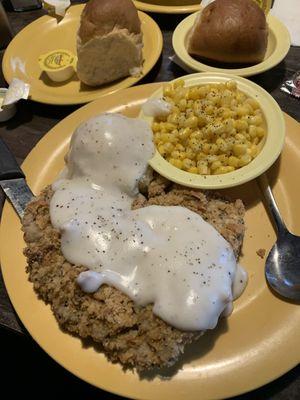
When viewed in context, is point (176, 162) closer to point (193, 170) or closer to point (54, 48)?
point (193, 170)

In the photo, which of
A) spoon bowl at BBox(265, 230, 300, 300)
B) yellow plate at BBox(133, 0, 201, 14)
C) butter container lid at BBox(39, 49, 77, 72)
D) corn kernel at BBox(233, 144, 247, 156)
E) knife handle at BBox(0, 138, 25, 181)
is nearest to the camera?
spoon bowl at BBox(265, 230, 300, 300)

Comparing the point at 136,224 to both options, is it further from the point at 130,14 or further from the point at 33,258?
the point at 130,14

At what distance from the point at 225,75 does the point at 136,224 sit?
3.70ft

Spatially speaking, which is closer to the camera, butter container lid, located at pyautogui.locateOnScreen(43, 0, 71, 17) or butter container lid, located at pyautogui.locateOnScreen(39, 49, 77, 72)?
butter container lid, located at pyautogui.locateOnScreen(39, 49, 77, 72)

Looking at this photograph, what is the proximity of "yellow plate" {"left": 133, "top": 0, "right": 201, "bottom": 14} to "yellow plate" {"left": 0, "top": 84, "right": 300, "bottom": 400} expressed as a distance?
5.61 feet

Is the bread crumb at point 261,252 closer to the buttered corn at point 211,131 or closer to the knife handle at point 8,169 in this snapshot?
the buttered corn at point 211,131

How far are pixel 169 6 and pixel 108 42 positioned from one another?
0.91 meters

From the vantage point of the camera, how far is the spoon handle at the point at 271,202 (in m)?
1.77

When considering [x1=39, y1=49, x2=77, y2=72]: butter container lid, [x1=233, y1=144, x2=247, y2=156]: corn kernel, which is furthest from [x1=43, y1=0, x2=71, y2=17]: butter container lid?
[x1=233, y1=144, x2=247, y2=156]: corn kernel

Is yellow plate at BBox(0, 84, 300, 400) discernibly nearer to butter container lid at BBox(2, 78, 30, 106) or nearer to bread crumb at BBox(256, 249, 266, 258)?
bread crumb at BBox(256, 249, 266, 258)

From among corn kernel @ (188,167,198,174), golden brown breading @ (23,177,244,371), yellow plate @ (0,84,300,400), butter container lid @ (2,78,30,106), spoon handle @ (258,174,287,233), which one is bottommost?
yellow plate @ (0,84,300,400)

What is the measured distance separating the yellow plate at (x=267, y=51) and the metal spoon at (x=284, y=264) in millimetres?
1047

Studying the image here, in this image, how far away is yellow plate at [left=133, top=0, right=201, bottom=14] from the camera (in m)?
2.98

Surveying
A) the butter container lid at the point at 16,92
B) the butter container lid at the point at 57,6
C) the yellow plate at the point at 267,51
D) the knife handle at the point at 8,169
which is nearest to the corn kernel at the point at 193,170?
the yellow plate at the point at 267,51
